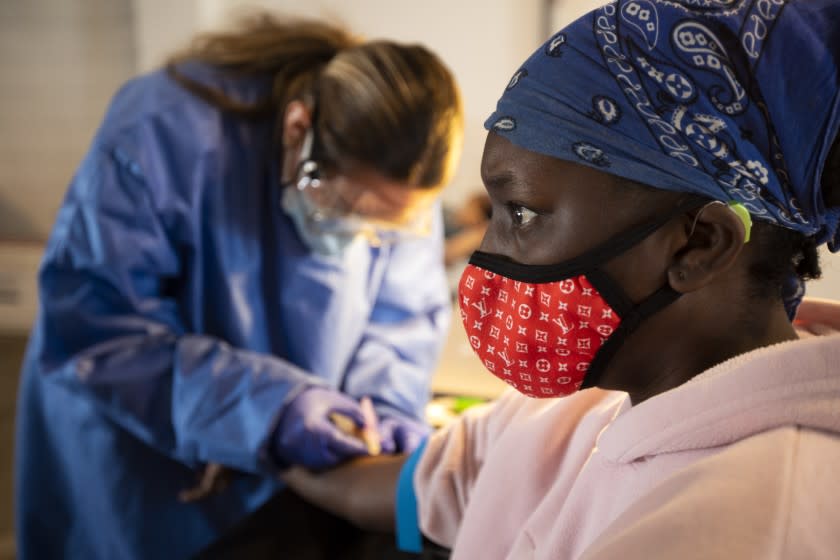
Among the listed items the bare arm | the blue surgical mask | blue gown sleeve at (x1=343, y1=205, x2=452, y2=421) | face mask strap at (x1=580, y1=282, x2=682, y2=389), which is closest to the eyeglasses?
the blue surgical mask

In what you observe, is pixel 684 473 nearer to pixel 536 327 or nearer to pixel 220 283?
pixel 536 327

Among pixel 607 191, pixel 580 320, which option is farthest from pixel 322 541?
pixel 607 191

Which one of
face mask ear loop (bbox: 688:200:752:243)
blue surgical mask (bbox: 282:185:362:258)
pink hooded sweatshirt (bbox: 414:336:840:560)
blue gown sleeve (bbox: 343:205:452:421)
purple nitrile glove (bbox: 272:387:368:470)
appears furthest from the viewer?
blue gown sleeve (bbox: 343:205:452:421)

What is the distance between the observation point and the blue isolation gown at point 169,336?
143 cm

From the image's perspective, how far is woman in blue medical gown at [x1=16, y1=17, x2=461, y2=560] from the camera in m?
1.43

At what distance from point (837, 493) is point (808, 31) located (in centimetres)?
37

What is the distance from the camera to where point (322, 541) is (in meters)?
1.34

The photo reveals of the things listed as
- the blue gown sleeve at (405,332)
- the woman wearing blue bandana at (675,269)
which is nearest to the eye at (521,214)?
the woman wearing blue bandana at (675,269)

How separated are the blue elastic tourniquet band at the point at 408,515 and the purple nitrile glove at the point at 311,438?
184 millimetres

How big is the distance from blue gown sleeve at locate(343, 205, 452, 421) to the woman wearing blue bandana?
0.78m

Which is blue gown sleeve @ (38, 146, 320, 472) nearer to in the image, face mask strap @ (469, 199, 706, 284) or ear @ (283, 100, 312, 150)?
ear @ (283, 100, 312, 150)

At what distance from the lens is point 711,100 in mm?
686

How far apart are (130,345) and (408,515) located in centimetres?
61

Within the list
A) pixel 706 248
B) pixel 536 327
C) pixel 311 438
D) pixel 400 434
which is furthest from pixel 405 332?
pixel 706 248
